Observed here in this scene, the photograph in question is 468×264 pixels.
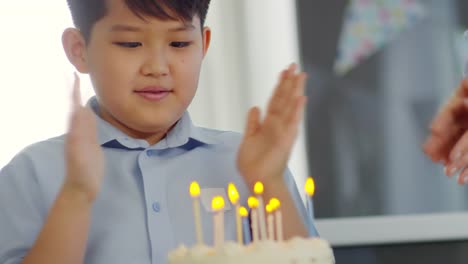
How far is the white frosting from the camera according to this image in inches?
32.5

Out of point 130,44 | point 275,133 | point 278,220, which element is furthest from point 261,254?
point 130,44

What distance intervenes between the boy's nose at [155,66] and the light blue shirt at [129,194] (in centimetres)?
15

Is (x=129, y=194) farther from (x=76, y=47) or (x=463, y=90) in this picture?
(x=463, y=90)

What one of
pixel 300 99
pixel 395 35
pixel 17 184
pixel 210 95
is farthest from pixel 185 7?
pixel 395 35

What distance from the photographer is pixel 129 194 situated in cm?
124

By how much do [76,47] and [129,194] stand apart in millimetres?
252

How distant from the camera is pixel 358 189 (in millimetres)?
1868

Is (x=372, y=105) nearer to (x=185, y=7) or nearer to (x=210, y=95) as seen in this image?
(x=210, y=95)

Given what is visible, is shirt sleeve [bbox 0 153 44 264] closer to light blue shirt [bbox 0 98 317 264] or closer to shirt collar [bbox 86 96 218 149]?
light blue shirt [bbox 0 98 317 264]

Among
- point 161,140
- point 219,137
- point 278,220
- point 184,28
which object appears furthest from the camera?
point 219,137

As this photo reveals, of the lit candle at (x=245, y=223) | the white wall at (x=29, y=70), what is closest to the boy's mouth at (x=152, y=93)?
the lit candle at (x=245, y=223)

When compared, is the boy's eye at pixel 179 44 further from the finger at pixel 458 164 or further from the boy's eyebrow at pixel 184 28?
the finger at pixel 458 164

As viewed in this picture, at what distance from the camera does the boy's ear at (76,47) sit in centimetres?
126

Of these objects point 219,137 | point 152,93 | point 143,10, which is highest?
point 143,10
